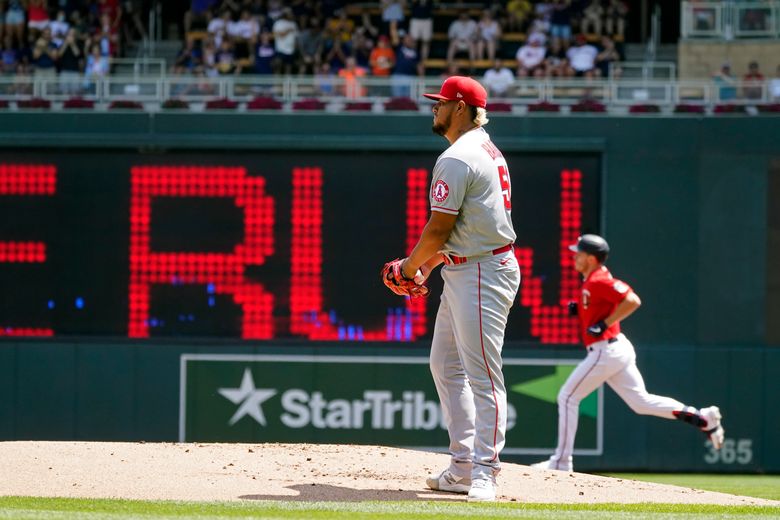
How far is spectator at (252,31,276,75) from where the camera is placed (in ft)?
46.1

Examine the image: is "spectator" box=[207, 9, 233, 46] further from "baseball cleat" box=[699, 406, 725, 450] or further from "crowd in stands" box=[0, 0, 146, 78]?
"baseball cleat" box=[699, 406, 725, 450]

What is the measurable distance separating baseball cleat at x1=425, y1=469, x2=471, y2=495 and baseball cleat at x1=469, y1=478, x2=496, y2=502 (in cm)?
28

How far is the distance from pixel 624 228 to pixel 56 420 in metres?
4.99

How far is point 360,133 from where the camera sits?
10.7 meters

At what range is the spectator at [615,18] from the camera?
48.5ft

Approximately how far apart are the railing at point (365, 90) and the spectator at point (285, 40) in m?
2.77

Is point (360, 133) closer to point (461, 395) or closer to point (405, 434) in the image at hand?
point (405, 434)

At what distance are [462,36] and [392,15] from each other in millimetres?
911

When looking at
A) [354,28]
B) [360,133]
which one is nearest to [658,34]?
[354,28]

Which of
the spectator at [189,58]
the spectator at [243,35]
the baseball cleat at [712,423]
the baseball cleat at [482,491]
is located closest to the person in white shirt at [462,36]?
the spectator at [243,35]

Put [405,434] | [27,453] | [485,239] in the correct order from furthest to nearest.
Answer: [405,434] → [27,453] → [485,239]

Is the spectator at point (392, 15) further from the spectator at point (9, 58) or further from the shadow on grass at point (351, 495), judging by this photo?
the shadow on grass at point (351, 495)

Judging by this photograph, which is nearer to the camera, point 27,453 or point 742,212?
point 27,453

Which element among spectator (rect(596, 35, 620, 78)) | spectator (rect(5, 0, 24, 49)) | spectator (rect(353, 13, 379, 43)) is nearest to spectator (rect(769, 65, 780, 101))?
spectator (rect(596, 35, 620, 78))
